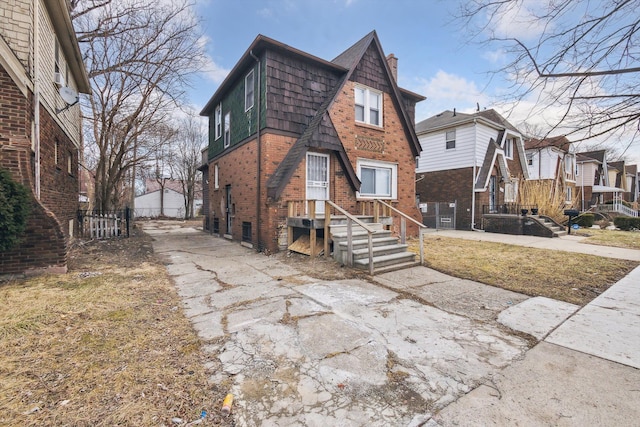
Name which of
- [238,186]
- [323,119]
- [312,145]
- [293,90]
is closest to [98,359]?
[312,145]

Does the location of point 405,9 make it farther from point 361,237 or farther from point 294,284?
point 294,284

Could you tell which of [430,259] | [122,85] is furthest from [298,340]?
[122,85]

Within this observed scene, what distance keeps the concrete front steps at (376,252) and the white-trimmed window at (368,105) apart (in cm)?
484

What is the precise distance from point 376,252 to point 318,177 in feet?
12.6

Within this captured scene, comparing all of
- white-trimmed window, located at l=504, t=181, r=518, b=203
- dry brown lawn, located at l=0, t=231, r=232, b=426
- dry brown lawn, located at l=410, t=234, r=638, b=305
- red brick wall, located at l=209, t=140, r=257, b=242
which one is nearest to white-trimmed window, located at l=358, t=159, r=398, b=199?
dry brown lawn, located at l=410, t=234, r=638, b=305

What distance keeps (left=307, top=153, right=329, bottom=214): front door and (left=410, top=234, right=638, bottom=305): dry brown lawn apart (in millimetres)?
3675

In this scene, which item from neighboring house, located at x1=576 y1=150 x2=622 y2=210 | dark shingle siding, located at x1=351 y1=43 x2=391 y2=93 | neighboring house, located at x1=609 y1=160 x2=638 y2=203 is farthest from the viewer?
neighboring house, located at x1=609 y1=160 x2=638 y2=203

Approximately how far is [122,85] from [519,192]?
2262cm

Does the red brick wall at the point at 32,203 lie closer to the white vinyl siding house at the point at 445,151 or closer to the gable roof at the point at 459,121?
the gable roof at the point at 459,121

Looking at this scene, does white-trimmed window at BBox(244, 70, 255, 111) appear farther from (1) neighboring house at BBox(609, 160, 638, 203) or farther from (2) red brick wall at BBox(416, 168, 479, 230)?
(1) neighboring house at BBox(609, 160, 638, 203)

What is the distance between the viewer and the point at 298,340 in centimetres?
345

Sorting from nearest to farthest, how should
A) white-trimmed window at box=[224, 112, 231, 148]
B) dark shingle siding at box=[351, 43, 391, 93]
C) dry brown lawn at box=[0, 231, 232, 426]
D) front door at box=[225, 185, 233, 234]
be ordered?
1. dry brown lawn at box=[0, 231, 232, 426]
2. dark shingle siding at box=[351, 43, 391, 93]
3. white-trimmed window at box=[224, 112, 231, 148]
4. front door at box=[225, 185, 233, 234]

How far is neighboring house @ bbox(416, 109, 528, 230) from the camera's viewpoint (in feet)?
55.7

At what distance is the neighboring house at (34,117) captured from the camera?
5.69m
